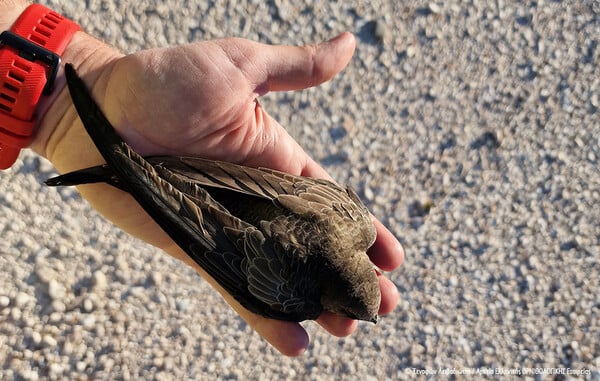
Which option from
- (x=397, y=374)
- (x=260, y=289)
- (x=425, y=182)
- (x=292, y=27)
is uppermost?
(x=292, y=27)

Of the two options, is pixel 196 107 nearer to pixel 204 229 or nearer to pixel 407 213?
pixel 204 229

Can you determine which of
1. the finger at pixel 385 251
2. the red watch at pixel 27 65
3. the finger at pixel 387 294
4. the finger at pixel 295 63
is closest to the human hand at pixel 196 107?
the finger at pixel 295 63

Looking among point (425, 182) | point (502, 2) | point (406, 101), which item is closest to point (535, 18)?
point (502, 2)

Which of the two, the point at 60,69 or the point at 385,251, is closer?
the point at 60,69

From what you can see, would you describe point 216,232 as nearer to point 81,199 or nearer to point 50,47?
point 50,47

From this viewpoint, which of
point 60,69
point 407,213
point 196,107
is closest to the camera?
point 196,107

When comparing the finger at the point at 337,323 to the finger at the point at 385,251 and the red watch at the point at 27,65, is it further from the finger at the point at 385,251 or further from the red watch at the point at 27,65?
the red watch at the point at 27,65

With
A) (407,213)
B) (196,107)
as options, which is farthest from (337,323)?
(407,213)
